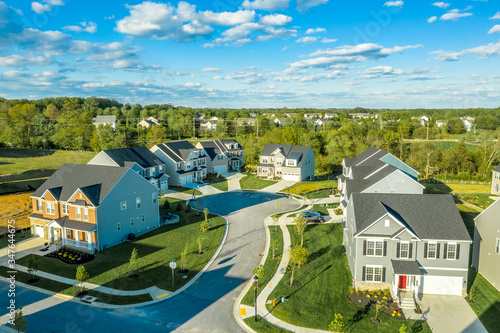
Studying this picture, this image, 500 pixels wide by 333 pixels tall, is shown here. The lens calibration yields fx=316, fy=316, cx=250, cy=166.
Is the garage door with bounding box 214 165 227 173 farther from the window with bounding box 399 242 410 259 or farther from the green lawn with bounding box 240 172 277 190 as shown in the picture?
the window with bounding box 399 242 410 259

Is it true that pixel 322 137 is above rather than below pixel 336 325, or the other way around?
above

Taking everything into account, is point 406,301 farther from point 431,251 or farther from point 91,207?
point 91,207

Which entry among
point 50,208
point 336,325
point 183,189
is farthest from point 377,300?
point 183,189

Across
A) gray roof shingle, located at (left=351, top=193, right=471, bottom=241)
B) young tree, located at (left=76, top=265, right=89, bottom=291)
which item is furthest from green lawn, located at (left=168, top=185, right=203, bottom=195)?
gray roof shingle, located at (left=351, top=193, right=471, bottom=241)

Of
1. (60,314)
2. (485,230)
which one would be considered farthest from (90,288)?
(485,230)

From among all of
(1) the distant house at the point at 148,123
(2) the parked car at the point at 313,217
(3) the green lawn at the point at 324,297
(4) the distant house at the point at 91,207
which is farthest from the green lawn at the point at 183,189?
(1) the distant house at the point at 148,123
